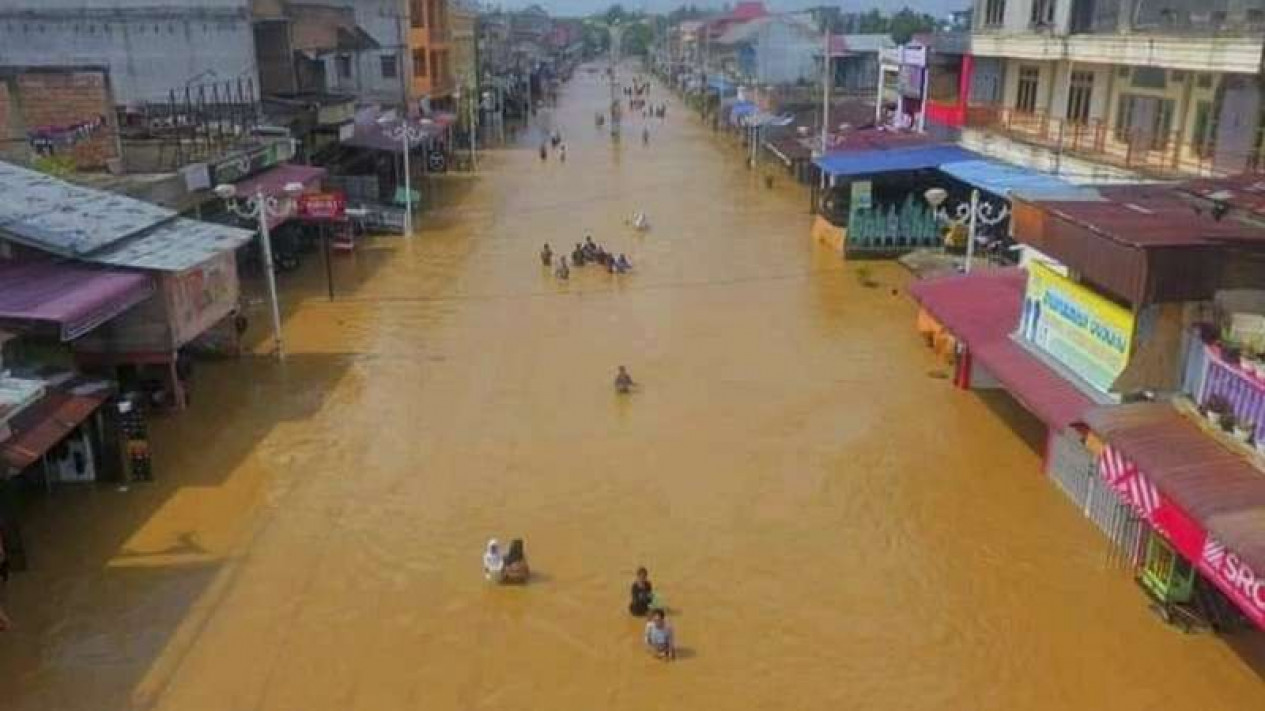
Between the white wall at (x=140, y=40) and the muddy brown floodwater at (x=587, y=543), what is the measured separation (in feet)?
54.3

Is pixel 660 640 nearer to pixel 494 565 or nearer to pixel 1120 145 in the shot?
pixel 494 565

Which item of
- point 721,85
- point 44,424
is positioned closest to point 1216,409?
point 44,424

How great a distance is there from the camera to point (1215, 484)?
494 inches

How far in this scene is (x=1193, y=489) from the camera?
41.1 feet

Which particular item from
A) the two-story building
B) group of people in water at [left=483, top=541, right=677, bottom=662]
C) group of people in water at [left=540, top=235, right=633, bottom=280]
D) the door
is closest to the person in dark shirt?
group of people in water at [left=483, top=541, right=677, bottom=662]

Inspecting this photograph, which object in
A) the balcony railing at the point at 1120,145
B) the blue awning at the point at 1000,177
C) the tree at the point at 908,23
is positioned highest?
the tree at the point at 908,23

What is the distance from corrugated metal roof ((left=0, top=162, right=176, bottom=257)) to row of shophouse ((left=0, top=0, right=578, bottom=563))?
5 centimetres

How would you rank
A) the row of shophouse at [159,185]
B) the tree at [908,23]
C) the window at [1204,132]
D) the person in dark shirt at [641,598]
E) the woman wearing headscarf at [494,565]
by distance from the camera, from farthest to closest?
the tree at [908,23] → the window at [1204,132] → the row of shophouse at [159,185] → the woman wearing headscarf at [494,565] → the person in dark shirt at [641,598]

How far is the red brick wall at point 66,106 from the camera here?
92.9ft

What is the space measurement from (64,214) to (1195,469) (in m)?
20.5

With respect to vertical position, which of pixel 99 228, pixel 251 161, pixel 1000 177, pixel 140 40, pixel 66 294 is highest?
pixel 140 40

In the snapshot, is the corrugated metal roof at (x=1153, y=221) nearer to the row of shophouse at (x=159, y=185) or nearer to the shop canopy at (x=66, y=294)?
the row of shophouse at (x=159, y=185)

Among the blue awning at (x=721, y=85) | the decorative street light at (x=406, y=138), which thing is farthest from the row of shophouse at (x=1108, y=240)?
the blue awning at (x=721, y=85)

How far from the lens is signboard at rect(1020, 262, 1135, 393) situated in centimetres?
1523
